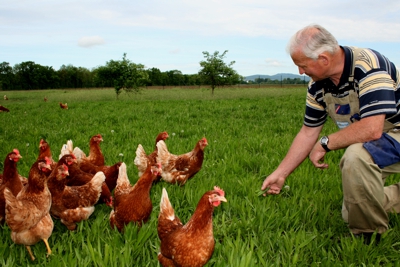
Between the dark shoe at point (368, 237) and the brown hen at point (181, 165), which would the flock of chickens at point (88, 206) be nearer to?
the brown hen at point (181, 165)

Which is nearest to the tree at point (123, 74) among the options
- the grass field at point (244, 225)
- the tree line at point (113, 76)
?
the tree line at point (113, 76)

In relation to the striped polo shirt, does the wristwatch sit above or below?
below

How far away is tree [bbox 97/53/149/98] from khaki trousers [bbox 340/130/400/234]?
2786cm

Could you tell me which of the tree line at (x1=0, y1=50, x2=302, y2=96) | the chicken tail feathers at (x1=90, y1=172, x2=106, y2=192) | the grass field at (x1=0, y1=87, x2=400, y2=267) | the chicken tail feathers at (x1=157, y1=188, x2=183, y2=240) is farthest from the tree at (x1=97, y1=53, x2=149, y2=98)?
the chicken tail feathers at (x1=157, y1=188, x2=183, y2=240)

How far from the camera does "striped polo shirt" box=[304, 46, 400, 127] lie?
8.35ft

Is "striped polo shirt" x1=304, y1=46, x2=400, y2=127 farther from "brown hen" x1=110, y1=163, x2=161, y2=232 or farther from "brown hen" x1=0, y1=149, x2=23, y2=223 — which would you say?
"brown hen" x1=0, y1=149, x2=23, y2=223

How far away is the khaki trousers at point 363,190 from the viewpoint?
2561 millimetres

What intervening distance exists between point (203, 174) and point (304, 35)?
2.55 m

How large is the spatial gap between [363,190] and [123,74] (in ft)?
93.8

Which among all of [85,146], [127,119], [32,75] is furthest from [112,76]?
[32,75]

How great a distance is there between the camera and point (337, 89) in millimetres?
2902

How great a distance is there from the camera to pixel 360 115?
8.89ft

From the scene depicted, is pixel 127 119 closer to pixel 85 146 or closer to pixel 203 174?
pixel 85 146

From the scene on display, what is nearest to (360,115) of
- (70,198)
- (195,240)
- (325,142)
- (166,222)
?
(325,142)
